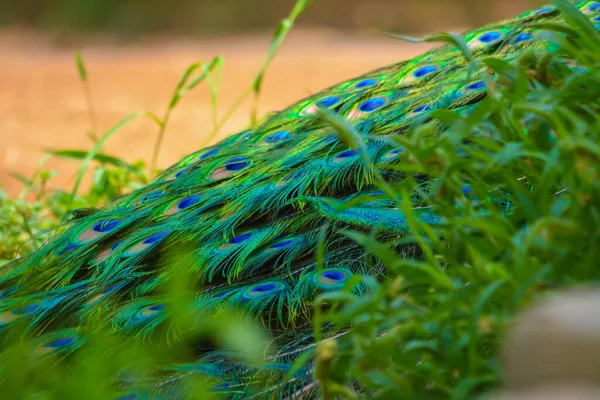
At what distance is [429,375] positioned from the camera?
1.15m

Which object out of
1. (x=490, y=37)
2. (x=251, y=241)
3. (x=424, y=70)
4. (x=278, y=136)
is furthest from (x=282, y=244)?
(x=490, y=37)

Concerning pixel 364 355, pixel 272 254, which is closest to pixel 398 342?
pixel 364 355

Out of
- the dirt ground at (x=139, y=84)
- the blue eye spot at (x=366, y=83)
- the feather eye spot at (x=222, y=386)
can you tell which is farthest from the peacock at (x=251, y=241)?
the dirt ground at (x=139, y=84)

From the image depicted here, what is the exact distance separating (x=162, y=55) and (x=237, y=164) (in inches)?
263

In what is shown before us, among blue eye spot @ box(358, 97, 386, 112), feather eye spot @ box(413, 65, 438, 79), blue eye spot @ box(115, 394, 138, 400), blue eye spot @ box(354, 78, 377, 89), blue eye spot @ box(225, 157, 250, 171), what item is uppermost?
blue eye spot @ box(354, 78, 377, 89)

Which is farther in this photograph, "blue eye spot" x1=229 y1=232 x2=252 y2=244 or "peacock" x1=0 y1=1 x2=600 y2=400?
"blue eye spot" x1=229 y1=232 x2=252 y2=244

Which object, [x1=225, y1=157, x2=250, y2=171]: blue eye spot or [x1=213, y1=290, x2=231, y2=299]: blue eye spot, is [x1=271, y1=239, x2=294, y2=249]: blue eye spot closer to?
Answer: [x1=213, y1=290, x2=231, y2=299]: blue eye spot

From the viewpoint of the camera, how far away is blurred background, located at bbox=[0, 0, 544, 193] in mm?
5754

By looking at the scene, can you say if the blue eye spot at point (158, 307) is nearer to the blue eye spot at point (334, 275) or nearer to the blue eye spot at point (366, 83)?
the blue eye spot at point (334, 275)

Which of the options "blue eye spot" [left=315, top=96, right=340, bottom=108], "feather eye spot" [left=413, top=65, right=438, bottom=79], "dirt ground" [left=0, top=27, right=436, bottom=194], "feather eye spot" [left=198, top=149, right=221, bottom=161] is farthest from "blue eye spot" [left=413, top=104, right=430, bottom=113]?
"dirt ground" [left=0, top=27, right=436, bottom=194]

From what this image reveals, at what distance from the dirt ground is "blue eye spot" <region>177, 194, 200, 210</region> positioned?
279 cm

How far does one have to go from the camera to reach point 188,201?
197 cm

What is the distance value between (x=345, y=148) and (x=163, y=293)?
20.3 inches

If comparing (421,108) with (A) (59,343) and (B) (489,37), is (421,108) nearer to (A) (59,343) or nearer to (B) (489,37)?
(B) (489,37)
